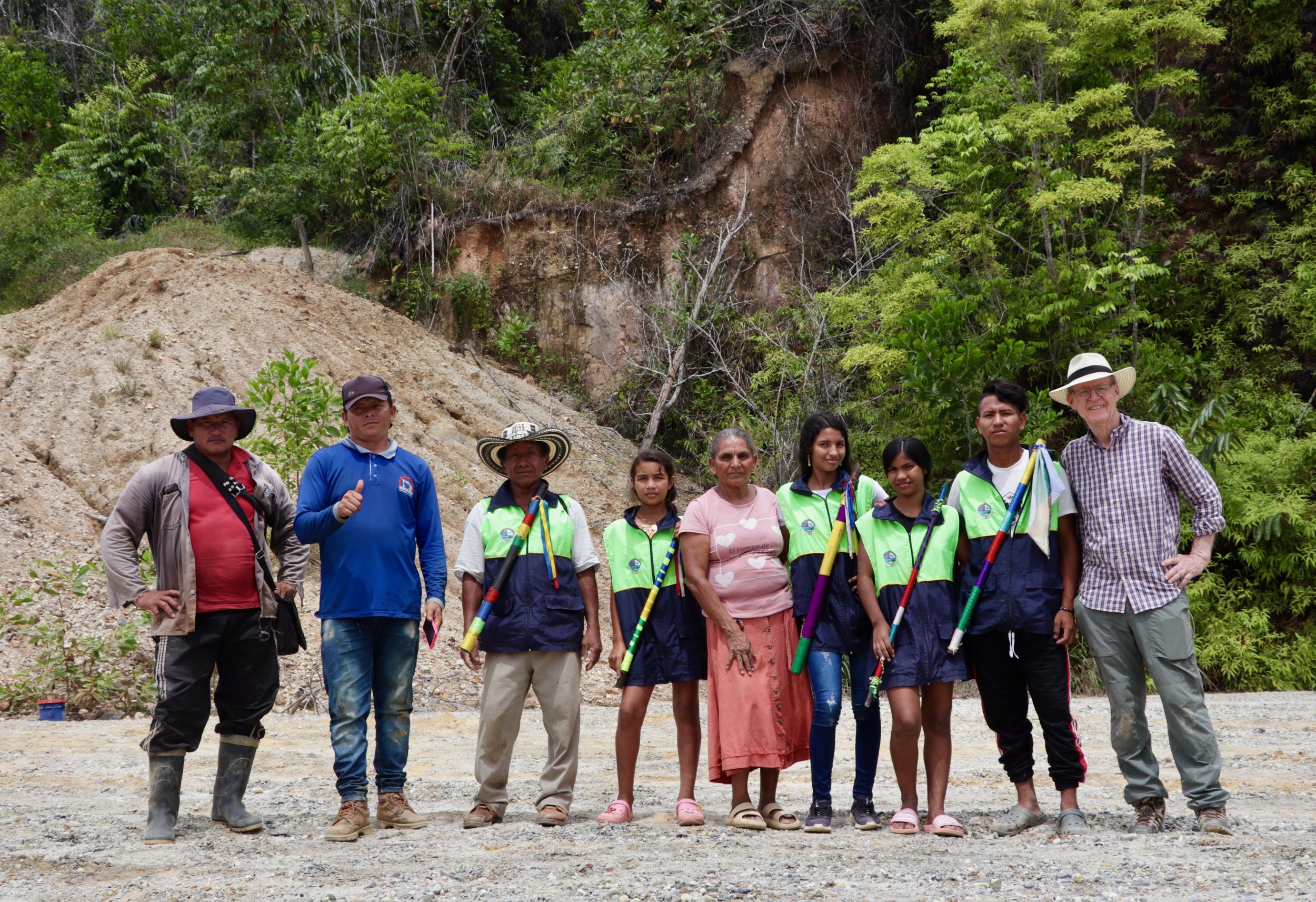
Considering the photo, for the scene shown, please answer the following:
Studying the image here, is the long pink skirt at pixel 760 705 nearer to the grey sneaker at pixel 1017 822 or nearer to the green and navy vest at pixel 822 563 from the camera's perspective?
the green and navy vest at pixel 822 563

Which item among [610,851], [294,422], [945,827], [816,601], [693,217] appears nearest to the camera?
[610,851]

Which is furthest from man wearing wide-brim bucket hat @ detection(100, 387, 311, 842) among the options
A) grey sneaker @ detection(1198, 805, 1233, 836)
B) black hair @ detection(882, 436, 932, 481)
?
grey sneaker @ detection(1198, 805, 1233, 836)

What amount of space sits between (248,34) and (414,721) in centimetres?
1793

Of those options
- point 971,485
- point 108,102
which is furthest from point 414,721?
point 108,102

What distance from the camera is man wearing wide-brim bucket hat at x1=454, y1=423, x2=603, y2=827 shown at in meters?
4.66

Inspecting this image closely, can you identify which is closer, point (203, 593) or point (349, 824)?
point (349, 824)

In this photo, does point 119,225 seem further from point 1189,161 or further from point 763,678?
point 763,678

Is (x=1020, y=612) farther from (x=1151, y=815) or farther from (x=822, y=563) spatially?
(x=1151, y=815)

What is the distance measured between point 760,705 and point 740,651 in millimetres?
234

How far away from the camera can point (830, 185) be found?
1883 centimetres

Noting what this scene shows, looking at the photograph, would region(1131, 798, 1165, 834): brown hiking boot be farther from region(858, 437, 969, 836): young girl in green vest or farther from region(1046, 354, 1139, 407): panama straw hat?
region(1046, 354, 1139, 407): panama straw hat

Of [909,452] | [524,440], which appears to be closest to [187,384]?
[524,440]

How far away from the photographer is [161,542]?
14.8ft

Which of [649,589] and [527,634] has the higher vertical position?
[649,589]
